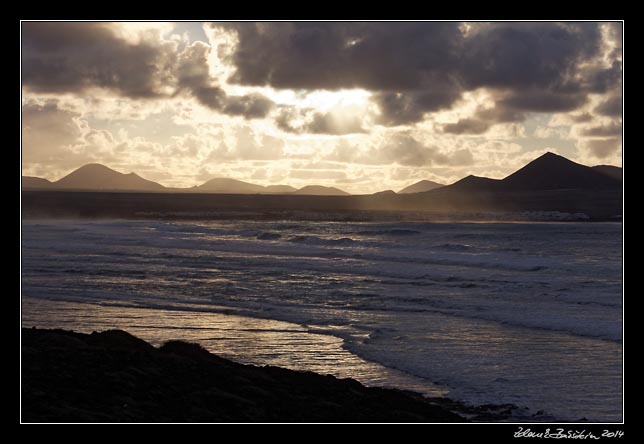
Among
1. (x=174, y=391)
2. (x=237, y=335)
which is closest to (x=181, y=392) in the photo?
(x=174, y=391)

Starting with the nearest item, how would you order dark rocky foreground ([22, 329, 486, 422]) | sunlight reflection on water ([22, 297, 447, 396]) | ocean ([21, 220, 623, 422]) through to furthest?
dark rocky foreground ([22, 329, 486, 422]) → ocean ([21, 220, 623, 422]) → sunlight reflection on water ([22, 297, 447, 396])

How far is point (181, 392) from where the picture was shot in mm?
8281

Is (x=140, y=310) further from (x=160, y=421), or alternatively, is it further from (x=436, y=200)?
(x=436, y=200)

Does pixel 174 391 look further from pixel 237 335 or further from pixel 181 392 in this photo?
pixel 237 335

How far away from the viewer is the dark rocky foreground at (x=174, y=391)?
7.49 meters

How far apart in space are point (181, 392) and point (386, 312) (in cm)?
991

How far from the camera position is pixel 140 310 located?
17109 millimetres

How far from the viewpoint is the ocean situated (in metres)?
11.2

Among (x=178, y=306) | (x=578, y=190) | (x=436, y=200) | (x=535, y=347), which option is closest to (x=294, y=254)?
(x=178, y=306)

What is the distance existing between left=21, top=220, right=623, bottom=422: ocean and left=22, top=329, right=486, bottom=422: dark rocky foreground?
1.55m

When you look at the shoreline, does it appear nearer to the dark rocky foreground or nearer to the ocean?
the dark rocky foreground

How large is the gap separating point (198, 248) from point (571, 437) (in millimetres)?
33389

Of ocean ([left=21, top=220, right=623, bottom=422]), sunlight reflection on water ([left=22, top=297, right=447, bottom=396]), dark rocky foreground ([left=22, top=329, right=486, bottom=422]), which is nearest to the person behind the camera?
dark rocky foreground ([left=22, top=329, right=486, bottom=422])

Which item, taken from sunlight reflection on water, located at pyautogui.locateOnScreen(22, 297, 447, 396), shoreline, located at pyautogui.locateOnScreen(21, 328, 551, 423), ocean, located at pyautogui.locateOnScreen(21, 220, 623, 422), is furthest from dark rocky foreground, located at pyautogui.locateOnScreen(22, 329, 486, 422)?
ocean, located at pyautogui.locateOnScreen(21, 220, 623, 422)
